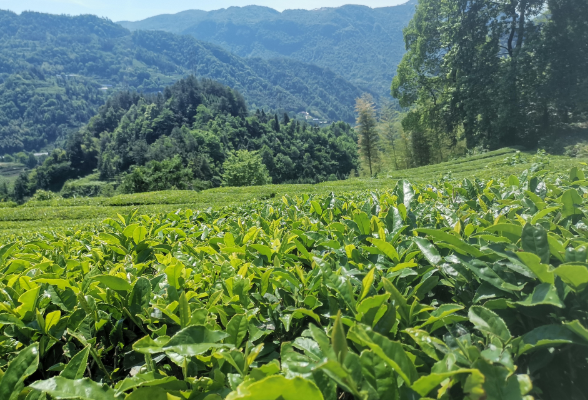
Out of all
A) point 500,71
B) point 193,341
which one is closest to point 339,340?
point 193,341

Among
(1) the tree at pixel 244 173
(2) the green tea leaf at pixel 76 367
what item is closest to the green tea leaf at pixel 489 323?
(2) the green tea leaf at pixel 76 367

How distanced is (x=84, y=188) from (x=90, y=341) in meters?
71.1

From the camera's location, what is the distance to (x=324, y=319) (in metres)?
0.97

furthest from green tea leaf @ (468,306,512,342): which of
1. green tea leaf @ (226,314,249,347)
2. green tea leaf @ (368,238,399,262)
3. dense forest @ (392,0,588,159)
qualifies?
dense forest @ (392,0,588,159)

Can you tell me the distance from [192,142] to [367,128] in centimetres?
4088

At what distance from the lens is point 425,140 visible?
29.2 m

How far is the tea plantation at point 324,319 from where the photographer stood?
581 mm

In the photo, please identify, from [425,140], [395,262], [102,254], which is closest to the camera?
[395,262]

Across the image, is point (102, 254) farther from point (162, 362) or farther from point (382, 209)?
point (382, 209)

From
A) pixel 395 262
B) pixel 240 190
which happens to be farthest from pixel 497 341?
pixel 240 190

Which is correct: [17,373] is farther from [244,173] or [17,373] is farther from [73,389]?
[244,173]

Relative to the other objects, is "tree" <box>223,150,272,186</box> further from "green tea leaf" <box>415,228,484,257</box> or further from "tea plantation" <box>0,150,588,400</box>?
"green tea leaf" <box>415,228,484,257</box>

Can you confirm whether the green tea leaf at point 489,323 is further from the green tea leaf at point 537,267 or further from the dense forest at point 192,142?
the dense forest at point 192,142

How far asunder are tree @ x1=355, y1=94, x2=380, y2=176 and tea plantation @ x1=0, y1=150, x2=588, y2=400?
29783mm
